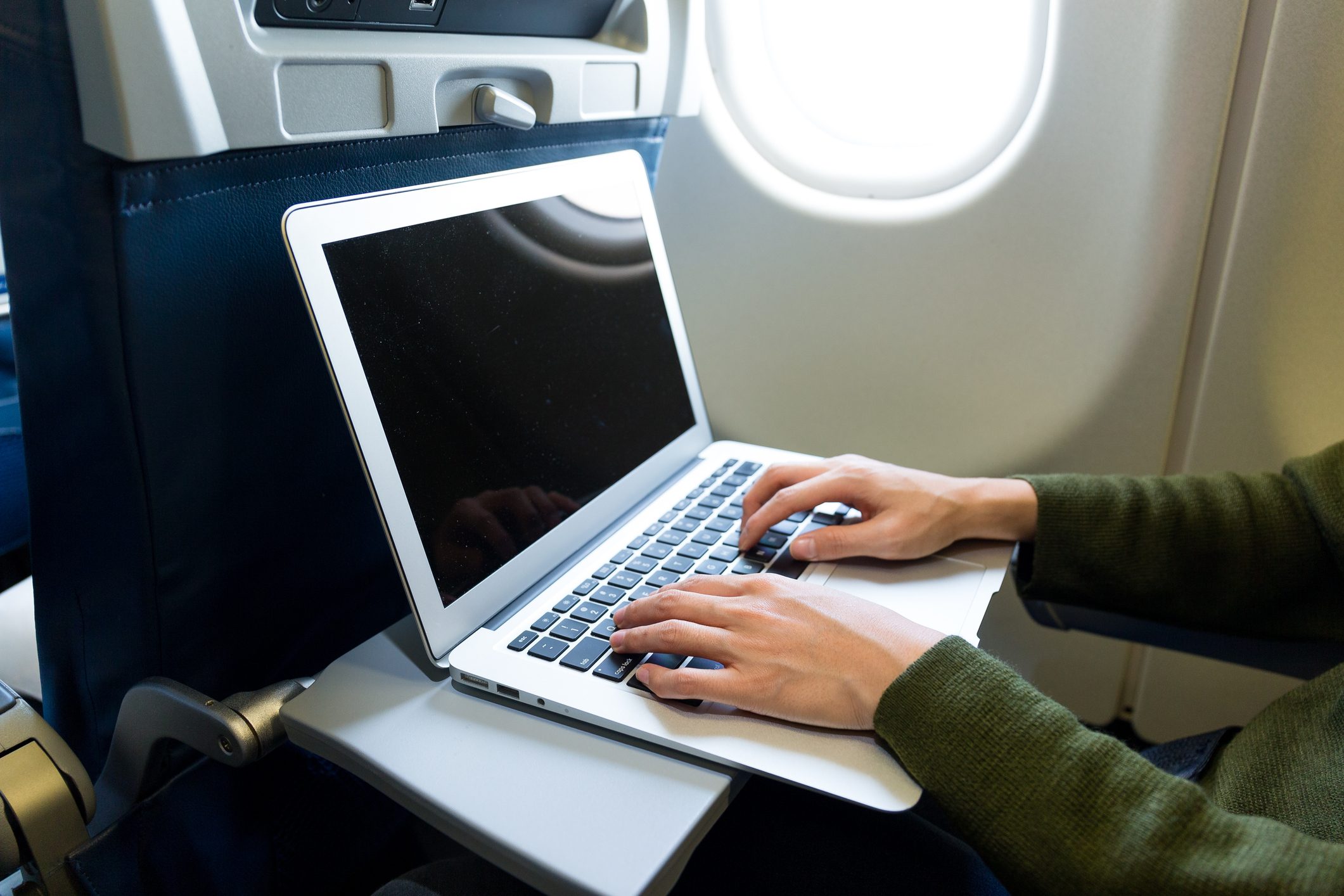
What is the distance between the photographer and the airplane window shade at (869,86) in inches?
44.4

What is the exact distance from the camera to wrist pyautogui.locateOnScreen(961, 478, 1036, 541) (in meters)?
0.82

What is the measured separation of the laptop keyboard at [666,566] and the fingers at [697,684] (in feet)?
0.06

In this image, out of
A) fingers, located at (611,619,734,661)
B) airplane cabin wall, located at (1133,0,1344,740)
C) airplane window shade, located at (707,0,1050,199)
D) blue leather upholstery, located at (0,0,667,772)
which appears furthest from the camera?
airplane window shade, located at (707,0,1050,199)

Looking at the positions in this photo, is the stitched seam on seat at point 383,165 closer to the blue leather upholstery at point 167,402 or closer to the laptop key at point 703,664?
the blue leather upholstery at point 167,402

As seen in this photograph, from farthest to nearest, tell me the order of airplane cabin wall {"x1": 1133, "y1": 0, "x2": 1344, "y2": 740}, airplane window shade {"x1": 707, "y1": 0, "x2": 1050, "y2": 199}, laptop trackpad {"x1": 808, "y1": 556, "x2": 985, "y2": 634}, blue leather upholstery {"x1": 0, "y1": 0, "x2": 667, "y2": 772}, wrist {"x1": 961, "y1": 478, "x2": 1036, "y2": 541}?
airplane window shade {"x1": 707, "y1": 0, "x2": 1050, "y2": 199}, airplane cabin wall {"x1": 1133, "y1": 0, "x2": 1344, "y2": 740}, wrist {"x1": 961, "y1": 478, "x2": 1036, "y2": 541}, laptop trackpad {"x1": 808, "y1": 556, "x2": 985, "y2": 634}, blue leather upholstery {"x1": 0, "y1": 0, "x2": 667, "y2": 772}

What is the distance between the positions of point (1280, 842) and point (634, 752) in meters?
0.37

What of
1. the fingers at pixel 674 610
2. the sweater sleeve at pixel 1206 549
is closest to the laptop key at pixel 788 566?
the fingers at pixel 674 610

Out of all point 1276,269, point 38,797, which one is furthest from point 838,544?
point 1276,269

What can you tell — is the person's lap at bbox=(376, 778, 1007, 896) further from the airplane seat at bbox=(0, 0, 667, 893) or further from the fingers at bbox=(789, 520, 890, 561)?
the airplane seat at bbox=(0, 0, 667, 893)

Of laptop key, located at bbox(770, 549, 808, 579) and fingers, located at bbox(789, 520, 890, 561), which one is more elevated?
fingers, located at bbox(789, 520, 890, 561)

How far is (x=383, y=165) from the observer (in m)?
0.66

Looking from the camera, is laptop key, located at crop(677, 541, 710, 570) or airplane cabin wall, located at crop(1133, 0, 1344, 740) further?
airplane cabin wall, located at crop(1133, 0, 1344, 740)

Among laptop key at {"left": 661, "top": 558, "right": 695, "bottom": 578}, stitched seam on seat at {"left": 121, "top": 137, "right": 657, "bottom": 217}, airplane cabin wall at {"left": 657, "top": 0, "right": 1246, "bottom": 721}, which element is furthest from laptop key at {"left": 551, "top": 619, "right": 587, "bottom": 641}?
airplane cabin wall at {"left": 657, "top": 0, "right": 1246, "bottom": 721}

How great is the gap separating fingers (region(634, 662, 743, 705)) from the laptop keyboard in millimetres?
18
